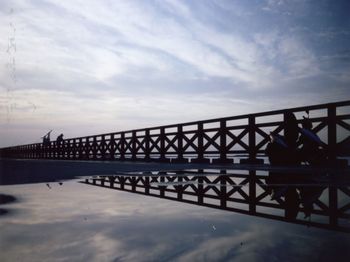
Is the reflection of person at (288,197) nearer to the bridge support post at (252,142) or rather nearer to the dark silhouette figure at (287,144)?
the dark silhouette figure at (287,144)

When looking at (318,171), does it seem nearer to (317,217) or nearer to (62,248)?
(317,217)

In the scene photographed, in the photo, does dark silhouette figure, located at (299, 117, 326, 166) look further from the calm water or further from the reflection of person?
the calm water

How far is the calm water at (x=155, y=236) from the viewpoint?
1.82 meters

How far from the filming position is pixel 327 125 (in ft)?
26.4

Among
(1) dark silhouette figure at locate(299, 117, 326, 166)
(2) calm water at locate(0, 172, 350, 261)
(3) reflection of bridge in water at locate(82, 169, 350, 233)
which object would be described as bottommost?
(3) reflection of bridge in water at locate(82, 169, 350, 233)

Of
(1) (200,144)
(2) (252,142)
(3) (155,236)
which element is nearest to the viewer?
(3) (155,236)

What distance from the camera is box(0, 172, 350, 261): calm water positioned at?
1.82m

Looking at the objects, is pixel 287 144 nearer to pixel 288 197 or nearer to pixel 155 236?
pixel 288 197

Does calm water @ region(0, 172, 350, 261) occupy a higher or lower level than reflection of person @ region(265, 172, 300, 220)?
higher

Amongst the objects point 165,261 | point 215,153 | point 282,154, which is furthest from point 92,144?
point 165,261

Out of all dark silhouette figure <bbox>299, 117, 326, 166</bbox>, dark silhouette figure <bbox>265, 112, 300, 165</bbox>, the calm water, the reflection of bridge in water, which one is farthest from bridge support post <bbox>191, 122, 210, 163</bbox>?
the calm water

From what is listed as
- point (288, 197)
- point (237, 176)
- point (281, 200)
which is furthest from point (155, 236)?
point (237, 176)

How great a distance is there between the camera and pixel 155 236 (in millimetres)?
2250

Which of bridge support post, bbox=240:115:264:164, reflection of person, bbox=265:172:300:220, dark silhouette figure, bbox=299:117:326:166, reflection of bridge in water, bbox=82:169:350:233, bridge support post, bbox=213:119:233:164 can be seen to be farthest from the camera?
bridge support post, bbox=213:119:233:164
